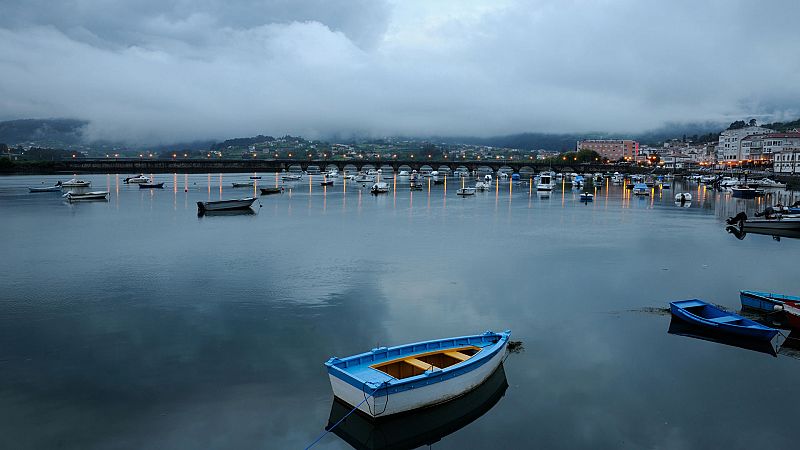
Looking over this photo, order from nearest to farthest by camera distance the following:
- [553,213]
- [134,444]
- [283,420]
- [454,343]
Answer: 1. [134,444]
2. [283,420]
3. [454,343]
4. [553,213]

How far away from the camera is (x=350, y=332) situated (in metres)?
14.6

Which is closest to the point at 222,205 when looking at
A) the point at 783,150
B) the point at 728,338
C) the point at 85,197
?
the point at 85,197

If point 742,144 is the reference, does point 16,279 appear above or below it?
below

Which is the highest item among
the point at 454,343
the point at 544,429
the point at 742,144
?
A: the point at 742,144

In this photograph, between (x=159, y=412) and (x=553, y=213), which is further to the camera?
(x=553, y=213)

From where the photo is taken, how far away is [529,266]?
23.9 meters

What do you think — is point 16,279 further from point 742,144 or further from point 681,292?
point 742,144

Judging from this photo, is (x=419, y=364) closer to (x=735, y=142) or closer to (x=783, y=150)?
(x=783, y=150)

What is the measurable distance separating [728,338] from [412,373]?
28.4 feet

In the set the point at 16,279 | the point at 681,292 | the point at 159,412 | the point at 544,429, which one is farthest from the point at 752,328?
the point at 16,279

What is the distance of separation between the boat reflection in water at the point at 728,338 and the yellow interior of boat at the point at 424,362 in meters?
6.71

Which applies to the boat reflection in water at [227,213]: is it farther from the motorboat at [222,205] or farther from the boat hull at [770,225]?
the boat hull at [770,225]

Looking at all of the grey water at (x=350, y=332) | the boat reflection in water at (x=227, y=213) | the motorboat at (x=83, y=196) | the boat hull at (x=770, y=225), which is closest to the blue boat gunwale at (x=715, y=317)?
the grey water at (x=350, y=332)

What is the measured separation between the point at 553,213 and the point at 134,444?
43.2 m
